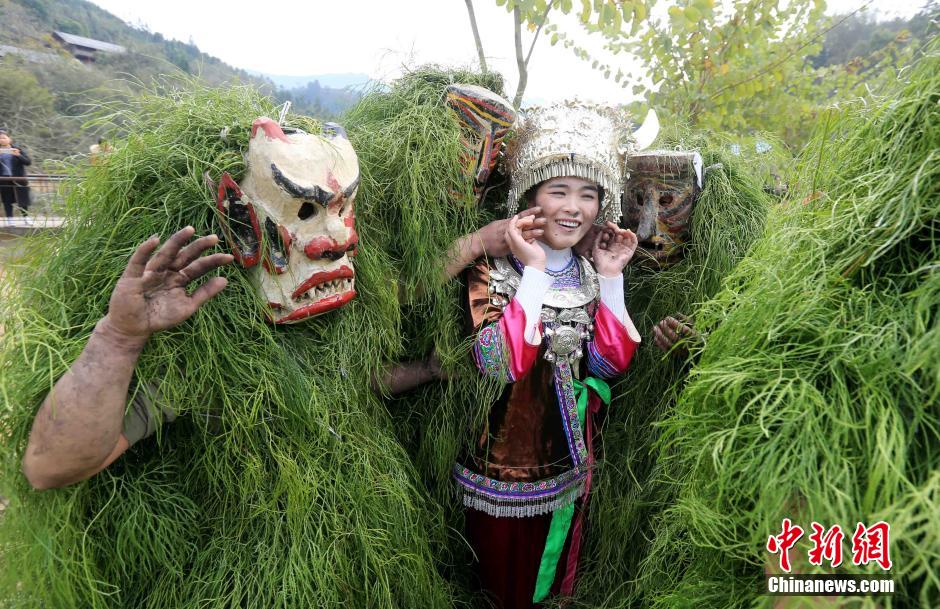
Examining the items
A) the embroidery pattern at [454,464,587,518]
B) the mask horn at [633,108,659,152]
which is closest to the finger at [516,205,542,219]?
the mask horn at [633,108,659,152]

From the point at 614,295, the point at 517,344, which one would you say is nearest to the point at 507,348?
the point at 517,344

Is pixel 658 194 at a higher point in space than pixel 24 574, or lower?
higher

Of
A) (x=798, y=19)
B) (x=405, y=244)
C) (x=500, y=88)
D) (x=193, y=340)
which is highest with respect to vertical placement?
(x=798, y=19)

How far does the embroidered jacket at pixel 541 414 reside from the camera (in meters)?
1.51

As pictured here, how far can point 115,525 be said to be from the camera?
3.57 ft

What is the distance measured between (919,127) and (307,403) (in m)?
1.21

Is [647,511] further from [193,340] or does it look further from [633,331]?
[193,340]

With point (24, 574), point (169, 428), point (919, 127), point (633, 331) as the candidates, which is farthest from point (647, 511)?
point (24, 574)

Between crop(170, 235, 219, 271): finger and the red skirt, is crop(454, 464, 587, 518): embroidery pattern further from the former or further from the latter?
crop(170, 235, 219, 271): finger

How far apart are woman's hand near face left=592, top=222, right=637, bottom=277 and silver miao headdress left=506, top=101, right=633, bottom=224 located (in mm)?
57

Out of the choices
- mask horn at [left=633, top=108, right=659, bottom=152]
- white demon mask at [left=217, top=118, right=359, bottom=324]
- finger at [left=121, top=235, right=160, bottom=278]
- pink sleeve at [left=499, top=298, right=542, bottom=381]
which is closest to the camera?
finger at [left=121, top=235, right=160, bottom=278]

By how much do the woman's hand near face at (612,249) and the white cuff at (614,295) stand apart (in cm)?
2

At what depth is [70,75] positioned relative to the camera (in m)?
7.34

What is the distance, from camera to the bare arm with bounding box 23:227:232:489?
950 millimetres
